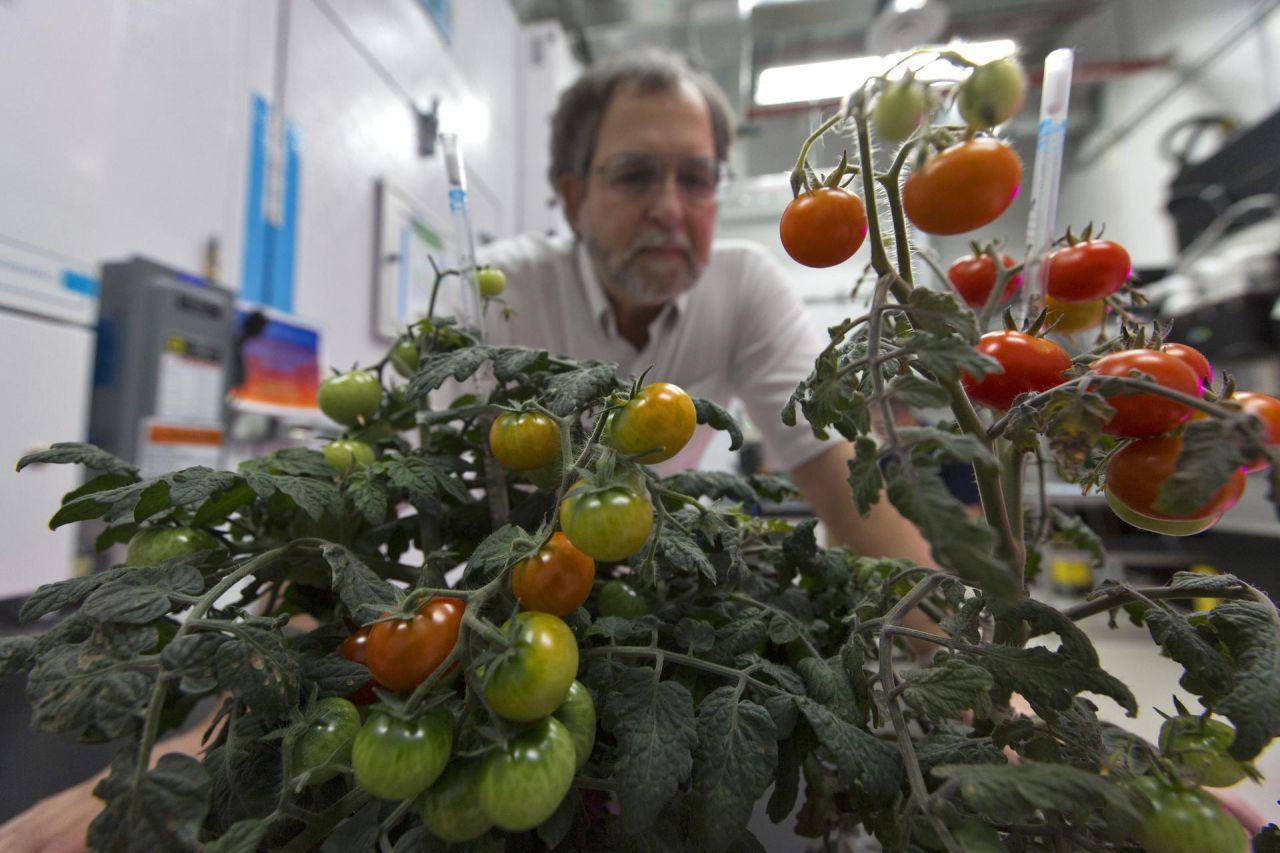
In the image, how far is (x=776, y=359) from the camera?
131 centimetres

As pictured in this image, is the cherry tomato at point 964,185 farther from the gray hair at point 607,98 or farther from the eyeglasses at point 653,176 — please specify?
the gray hair at point 607,98

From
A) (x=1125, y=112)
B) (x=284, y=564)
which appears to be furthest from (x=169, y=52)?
(x=1125, y=112)

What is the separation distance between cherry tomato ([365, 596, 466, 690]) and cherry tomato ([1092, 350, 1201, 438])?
26cm

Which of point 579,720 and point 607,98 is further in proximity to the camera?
point 607,98

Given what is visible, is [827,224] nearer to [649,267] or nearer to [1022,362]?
[1022,362]

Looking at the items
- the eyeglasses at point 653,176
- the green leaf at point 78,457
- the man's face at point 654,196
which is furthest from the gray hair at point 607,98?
the green leaf at point 78,457

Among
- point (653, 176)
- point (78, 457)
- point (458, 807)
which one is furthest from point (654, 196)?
point (458, 807)

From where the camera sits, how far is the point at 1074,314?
0.36 m

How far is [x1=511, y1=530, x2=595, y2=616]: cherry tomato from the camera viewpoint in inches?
10.1

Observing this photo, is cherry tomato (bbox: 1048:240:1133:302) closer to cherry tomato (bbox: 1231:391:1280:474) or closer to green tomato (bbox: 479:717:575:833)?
cherry tomato (bbox: 1231:391:1280:474)

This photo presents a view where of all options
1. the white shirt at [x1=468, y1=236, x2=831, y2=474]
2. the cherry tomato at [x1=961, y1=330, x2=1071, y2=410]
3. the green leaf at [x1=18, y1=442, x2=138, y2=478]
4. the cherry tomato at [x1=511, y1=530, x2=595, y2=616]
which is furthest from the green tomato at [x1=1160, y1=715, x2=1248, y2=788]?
the white shirt at [x1=468, y1=236, x2=831, y2=474]

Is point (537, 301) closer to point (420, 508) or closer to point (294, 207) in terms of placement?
point (294, 207)

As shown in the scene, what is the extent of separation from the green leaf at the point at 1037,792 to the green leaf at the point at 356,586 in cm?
23

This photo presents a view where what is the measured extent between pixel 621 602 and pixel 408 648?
138mm
